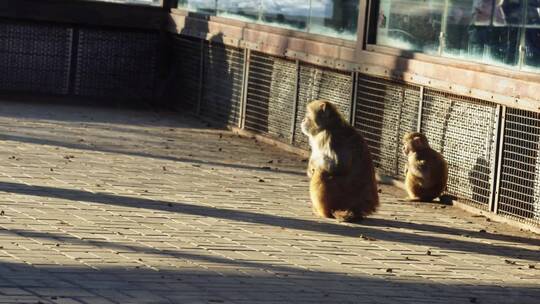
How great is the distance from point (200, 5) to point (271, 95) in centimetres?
376

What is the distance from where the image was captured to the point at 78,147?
1592cm

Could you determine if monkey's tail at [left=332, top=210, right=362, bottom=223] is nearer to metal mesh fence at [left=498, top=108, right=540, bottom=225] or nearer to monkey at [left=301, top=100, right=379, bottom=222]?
monkey at [left=301, top=100, right=379, bottom=222]

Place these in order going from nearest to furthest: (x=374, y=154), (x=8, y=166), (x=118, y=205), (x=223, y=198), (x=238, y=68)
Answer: (x=118, y=205) < (x=223, y=198) < (x=8, y=166) < (x=374, y=154) < (x=238, y=68)

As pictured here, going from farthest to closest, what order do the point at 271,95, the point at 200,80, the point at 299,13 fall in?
the point at 200,80 → the point at 271,95 → the point at 299,13

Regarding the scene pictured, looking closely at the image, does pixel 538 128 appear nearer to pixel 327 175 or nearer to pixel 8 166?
pixel 327 175

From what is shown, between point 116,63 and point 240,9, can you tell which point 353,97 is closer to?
point 240,9

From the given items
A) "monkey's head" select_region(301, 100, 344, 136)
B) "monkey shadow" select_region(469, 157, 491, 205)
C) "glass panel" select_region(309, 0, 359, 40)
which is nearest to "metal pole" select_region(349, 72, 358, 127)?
"glass panel" select_region(309, 0, 359, 40)

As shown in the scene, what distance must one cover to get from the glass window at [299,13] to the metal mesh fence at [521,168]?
13.1 ft

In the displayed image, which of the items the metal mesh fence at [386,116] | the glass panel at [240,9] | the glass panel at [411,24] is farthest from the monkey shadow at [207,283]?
the glass panel at [240,9]

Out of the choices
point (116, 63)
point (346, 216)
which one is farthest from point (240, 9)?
point (346, 216)

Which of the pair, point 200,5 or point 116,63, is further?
point 116,63

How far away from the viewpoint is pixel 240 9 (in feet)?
64.0

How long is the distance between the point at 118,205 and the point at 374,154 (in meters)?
4.38

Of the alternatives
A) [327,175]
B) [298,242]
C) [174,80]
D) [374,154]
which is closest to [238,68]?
[174,80]
